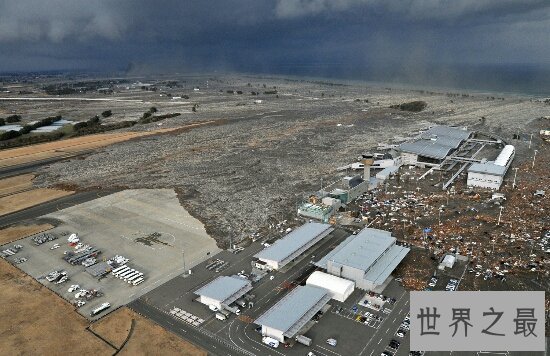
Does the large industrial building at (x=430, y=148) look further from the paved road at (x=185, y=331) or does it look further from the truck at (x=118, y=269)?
the paved road at (x=185, y=331)

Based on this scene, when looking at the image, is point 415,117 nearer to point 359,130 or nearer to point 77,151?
point 359,130

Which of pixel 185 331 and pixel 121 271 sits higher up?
pixel 121 271

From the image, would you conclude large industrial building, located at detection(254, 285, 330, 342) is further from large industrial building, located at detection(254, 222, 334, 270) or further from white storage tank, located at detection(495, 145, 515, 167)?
white storage tank, located at detection(495, 145, 515, 167)

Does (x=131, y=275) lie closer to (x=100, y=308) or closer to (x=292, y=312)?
(x=100, y=308)

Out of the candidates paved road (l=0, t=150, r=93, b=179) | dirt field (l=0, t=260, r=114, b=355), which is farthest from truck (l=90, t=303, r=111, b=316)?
paved road (l=0, t=150, r=93, b=179)

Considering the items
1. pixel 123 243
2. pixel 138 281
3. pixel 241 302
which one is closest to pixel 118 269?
pixel 138 281

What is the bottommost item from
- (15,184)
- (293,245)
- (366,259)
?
(15,184)

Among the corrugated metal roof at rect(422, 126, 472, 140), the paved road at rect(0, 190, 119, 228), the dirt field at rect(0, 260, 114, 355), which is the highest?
the corrugated metal roof at rect(422, 126, 472, 140)
